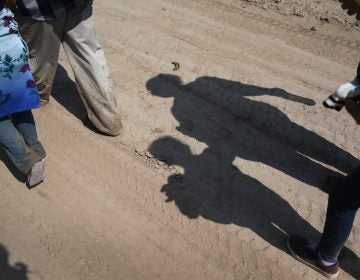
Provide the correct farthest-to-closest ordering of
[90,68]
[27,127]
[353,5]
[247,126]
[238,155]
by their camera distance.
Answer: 1. [247,126]
2. [238,155]
3. [90,68]
4. [27,127]
5. [353,5]

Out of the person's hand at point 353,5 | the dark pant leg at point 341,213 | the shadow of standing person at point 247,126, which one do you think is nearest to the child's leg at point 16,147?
the shadow of standing person at point 247,126

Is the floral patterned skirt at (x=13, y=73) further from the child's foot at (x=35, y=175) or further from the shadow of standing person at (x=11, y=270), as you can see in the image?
the shadow of standing person at (x=11, y=270)

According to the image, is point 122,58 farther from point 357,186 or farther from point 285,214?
point 357,186

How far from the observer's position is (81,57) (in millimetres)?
3203

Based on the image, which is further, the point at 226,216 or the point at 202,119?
the point at 202,119

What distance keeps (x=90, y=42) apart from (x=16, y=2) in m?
0.60

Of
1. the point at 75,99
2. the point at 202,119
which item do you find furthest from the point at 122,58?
the point at 202,119

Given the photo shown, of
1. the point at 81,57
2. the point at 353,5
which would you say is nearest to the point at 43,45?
the point at 81,57

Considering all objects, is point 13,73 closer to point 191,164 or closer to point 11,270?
point 11,270

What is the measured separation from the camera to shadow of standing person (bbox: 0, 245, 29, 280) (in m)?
2.58

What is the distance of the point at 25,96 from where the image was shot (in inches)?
114

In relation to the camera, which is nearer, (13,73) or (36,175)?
(13,73)

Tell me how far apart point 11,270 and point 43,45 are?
1816 millimetres

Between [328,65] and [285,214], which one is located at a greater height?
[328,65]
